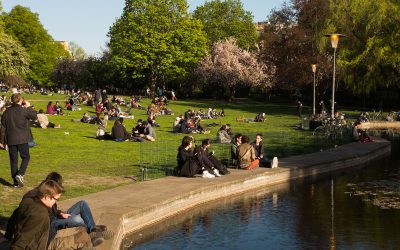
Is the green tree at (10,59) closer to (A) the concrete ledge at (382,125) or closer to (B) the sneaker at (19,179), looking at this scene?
(A) the concrete ledge at (382,125)

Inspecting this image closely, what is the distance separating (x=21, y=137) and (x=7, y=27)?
88.5 meters

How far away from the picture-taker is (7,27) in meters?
95.5

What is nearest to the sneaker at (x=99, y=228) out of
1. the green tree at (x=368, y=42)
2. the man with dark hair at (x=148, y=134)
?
the man with dark hair at (x=148, y=134)

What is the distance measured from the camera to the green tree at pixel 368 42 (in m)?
44.7

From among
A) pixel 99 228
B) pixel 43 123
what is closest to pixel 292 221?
pixel 99 228

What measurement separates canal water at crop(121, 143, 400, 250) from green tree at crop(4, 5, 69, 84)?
83626 mm

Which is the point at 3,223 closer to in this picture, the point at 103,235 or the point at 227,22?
the point at 103,235

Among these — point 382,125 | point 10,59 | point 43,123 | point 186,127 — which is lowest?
point 382,125

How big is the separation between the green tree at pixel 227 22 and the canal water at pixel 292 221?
79.3 meters

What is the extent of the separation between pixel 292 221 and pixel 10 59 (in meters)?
47.9

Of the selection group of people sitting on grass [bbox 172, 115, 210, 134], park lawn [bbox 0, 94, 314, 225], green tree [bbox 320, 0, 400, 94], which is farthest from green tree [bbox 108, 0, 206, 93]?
group of people sitting on grass [bbox 172, 115, 210, 134]

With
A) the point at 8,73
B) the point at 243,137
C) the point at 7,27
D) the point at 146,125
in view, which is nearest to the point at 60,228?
the point at 243,137

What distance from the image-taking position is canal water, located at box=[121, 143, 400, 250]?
10.7m

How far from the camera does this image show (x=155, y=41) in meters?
73.0
